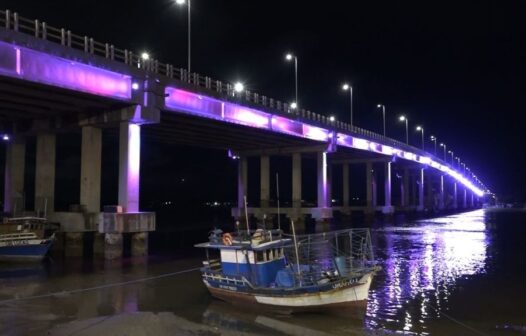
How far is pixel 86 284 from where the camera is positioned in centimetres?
2608

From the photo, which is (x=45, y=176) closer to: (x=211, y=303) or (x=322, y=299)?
(x=211, y=303)

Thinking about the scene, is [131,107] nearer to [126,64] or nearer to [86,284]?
[126,64]

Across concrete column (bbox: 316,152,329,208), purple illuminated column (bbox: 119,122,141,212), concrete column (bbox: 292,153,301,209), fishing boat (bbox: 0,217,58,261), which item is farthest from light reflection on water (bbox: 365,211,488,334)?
concrete column (bbox: 292,153,301,209)

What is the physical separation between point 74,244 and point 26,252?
4.61 m

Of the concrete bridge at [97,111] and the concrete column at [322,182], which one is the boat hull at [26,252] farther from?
the concrete column at [322,182]

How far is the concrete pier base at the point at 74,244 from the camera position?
38.7 meters

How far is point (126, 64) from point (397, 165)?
411ft

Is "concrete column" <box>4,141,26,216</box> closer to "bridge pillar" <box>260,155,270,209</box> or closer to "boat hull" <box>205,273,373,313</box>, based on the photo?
"boat hull" <box>205,273,373,313</box>

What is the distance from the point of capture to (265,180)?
83.0 m

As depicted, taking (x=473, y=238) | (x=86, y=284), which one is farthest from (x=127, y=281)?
(x=473, y=238)

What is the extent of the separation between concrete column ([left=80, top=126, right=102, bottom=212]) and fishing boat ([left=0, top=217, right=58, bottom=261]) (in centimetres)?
456

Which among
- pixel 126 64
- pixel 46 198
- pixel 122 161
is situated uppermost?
pixel 126 64

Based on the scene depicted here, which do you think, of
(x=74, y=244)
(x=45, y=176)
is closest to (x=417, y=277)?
(x=74, y=244)

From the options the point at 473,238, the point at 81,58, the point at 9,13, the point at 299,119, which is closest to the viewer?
the point at 9,13
